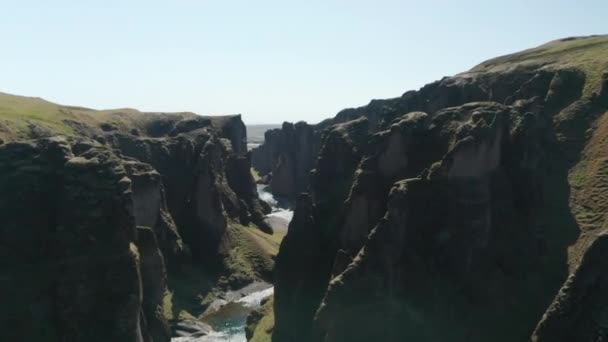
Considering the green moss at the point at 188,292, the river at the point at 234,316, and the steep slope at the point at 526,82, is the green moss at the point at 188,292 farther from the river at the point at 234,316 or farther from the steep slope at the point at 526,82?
the steep slope at the point at 526,82

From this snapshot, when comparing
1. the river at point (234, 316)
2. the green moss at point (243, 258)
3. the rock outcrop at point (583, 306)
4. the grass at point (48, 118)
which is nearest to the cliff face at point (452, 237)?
the rock outcrop at point (583, 306)

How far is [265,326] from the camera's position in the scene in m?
80.6

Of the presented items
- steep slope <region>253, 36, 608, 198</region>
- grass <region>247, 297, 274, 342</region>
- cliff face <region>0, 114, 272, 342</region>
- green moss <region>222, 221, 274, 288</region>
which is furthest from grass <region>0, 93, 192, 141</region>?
steep slope <region>253, 36, 608, 198</region>

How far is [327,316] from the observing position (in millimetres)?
64188

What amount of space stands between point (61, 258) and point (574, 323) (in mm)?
46102

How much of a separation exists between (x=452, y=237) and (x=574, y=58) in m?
66.4

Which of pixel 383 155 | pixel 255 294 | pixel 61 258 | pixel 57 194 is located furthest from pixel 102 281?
pixel 255 294

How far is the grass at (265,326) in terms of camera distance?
7806cm

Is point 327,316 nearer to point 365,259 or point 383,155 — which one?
point 365,259

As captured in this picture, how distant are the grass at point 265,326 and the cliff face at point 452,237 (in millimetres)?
2282

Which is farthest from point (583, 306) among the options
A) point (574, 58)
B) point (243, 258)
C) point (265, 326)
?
point (243, 258)

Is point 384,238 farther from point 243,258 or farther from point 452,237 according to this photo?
point 243,258

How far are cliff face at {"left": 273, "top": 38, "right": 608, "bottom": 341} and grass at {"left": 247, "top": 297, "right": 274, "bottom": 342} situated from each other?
7.49ft

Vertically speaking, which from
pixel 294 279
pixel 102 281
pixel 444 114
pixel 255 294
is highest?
pixel 444 114
